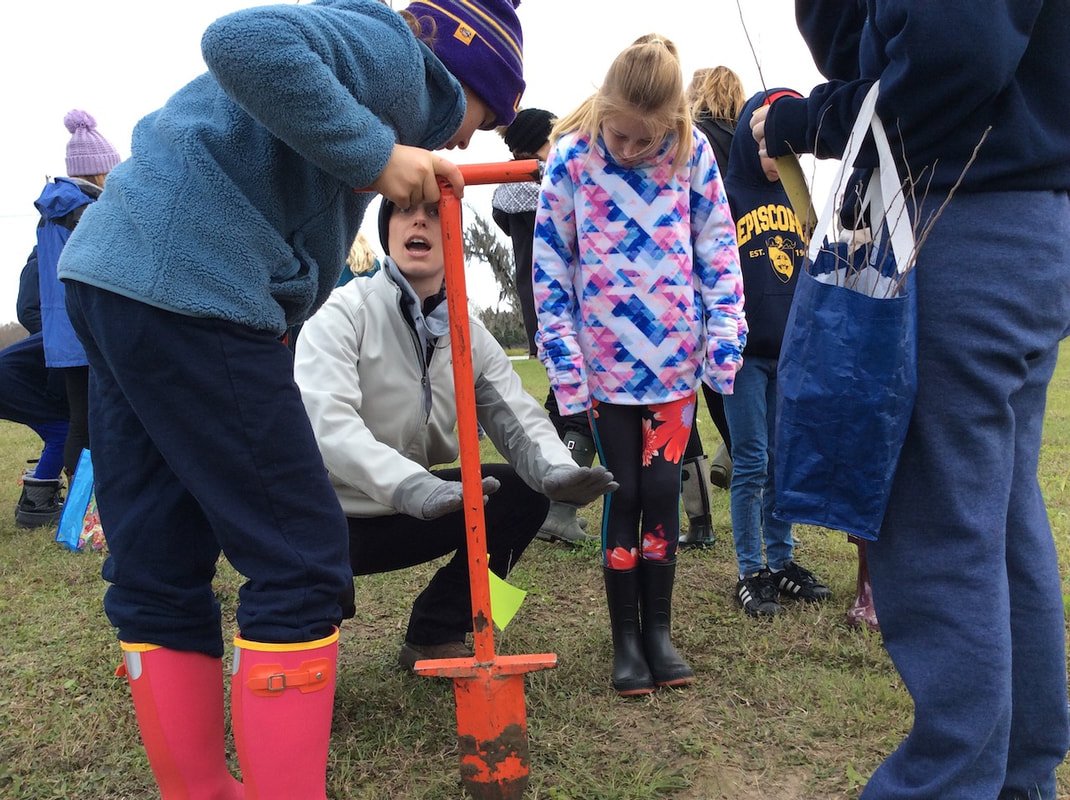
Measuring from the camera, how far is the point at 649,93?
219 cm

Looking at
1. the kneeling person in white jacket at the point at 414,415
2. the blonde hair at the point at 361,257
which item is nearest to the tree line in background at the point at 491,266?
the blonde hair at the point at 361,257

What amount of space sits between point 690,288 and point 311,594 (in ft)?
4.55

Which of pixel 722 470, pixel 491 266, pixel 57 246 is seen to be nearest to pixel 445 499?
pixel 722 470

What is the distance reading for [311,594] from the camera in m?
1.44

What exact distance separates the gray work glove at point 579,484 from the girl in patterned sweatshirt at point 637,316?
46 cm

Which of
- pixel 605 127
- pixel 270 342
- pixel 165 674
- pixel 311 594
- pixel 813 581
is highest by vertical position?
pixel 605 127

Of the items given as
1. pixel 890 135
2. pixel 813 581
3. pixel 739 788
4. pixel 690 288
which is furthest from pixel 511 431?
pixel 813 581

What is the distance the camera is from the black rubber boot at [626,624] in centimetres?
238

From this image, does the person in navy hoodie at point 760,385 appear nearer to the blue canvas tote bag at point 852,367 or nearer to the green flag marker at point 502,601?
the green flag marker at point 502,601

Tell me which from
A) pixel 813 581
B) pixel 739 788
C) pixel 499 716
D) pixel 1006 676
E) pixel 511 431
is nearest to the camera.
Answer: pixel 1006 676

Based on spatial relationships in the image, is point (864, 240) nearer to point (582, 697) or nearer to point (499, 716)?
point (499, 716)

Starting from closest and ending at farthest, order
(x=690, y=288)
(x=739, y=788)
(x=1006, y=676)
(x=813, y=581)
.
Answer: (x=1006, y=676)
(x=739, y=788)
(x=690, y=288)
(x=813, y=581)

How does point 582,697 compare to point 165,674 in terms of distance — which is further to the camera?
point 582,697

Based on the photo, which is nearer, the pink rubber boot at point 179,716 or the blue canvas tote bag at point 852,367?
the blue canvas tote bag at point 852,367
